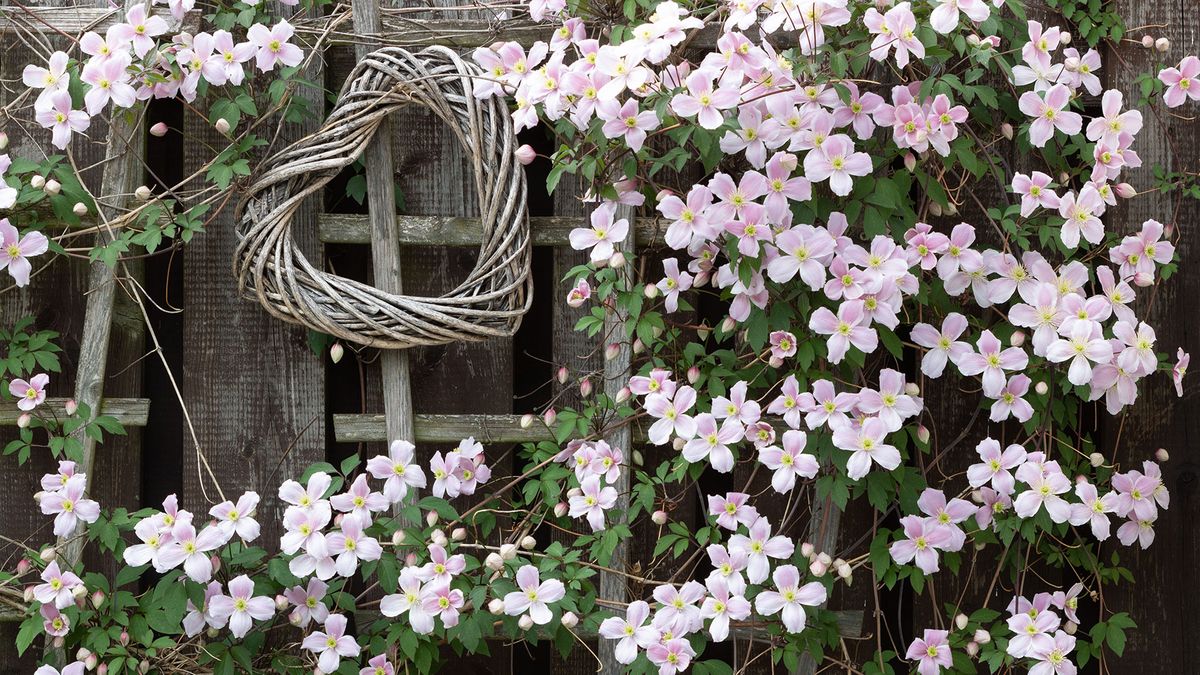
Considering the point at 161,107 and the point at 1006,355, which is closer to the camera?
the point at 1006,355

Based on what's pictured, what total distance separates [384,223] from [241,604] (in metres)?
0.65

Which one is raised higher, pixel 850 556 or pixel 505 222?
pixel 505 222

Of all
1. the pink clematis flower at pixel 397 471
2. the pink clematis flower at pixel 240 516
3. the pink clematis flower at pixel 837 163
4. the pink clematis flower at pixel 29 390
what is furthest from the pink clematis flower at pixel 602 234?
the pink clematis flower at pixel 29 390

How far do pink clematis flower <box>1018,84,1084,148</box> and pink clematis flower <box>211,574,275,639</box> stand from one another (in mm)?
1396

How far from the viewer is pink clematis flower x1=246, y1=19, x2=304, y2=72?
1.67 m

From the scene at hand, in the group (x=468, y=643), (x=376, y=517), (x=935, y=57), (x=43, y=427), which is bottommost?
(x=468, y=643)

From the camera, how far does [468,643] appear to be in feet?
5.36

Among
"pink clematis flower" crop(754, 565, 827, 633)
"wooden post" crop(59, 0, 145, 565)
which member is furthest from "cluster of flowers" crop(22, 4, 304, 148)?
"pink clematis flower" crop(754, 565, 827, 633)

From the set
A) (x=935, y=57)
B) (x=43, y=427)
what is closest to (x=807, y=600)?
(x=935, y=57)

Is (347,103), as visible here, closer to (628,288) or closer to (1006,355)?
(628,288)

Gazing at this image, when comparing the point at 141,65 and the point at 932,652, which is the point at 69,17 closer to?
the point at 141,65

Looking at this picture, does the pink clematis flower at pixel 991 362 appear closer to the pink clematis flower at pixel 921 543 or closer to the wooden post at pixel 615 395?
the pink clematis flower at pixel 921 543

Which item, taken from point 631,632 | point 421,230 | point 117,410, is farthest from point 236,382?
point 631,632

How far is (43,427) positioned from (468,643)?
82 centimetres
